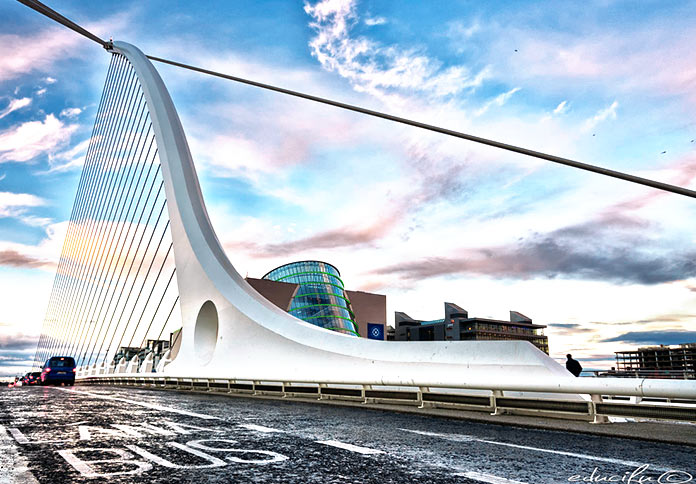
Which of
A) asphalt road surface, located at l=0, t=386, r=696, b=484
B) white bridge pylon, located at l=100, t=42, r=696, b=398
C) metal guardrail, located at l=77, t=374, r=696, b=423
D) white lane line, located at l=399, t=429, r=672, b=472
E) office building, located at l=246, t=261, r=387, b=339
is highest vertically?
office building, located at l=246, t=261, r=387, b=339

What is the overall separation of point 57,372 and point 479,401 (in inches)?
1009

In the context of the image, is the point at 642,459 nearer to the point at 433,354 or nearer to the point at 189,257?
the point at 433,354

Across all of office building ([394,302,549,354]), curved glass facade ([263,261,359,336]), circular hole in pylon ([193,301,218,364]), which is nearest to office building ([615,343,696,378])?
office building ([394,302,549,354])

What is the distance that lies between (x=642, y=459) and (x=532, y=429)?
8.19 ft

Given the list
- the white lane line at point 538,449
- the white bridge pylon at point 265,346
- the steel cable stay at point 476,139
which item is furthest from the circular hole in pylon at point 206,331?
the white lane line at point 538,449

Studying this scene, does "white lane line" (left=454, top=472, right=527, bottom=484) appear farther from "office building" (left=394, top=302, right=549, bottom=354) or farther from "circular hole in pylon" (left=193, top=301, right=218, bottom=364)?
"office building" (left=394, top=302, right=549, bottom=354)

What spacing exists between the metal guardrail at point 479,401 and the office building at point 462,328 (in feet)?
369

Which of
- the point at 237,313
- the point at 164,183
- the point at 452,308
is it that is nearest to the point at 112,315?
the point at 164,183

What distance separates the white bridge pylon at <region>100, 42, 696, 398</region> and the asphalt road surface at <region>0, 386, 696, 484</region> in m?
2.11

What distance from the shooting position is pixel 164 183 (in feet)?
91.0

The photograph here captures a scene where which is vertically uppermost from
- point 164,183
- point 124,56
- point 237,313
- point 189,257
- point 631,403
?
point 124,56

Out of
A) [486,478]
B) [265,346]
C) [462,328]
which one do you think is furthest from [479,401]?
[462,328]

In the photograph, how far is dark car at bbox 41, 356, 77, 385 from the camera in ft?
94.5

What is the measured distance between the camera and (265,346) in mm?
19719
